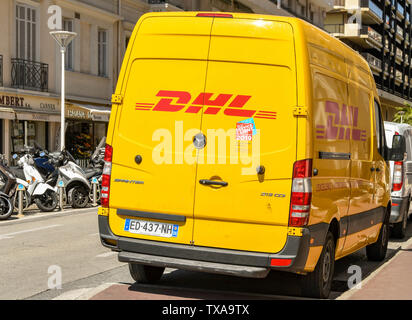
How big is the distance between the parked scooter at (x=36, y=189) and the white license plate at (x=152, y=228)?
9.47m

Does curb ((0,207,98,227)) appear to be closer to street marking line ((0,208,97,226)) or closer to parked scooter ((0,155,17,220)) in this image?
street marking line ((0,208,97,226))

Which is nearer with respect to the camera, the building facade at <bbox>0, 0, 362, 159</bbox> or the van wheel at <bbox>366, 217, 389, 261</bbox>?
the van wheel at <bbox>366, 217, 389, 261</bbox>

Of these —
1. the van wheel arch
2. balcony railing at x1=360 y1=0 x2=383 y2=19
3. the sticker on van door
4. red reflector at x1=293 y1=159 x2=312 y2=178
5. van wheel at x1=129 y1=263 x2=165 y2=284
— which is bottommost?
van wheel at x1=129 y1=263 x2=165 y2=284

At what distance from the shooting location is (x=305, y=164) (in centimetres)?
663

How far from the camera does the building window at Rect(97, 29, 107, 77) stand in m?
30.5

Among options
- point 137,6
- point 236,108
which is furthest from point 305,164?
point 137,6

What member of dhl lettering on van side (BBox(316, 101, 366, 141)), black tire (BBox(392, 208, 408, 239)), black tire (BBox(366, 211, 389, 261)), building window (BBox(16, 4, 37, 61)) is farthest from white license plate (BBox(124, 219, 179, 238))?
building window (BBox(16, 4, 37, 61))

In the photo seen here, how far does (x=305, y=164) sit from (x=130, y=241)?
1803 mm

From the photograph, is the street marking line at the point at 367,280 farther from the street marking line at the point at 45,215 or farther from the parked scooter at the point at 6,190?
the parked scooter at the point at 6,190

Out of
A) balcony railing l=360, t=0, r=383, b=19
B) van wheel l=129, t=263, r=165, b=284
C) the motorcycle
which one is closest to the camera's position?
van wheel l=129, t=263, r=165, b=284

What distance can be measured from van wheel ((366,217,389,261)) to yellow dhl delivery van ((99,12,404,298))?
3034mm

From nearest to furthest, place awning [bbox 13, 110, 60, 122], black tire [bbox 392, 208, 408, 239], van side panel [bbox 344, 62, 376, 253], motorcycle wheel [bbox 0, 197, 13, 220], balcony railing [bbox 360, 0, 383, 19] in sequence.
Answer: van side panel [bbox 344, 62, 376, 253]
black tire [bbox 392, 208, 408, 239]
motorcycle wheel [bbox 0, 197, 13, 220]
awning [bbox 13, 110, 60, 122]
balcony railing [bbox 360, 0, 383, 19]

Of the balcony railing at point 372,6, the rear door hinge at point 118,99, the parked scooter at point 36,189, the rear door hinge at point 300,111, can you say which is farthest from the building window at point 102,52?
the balcony railing at point 372,6

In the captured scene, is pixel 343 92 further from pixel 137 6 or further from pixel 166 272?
pixel 137 6
